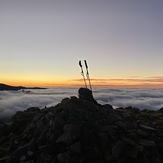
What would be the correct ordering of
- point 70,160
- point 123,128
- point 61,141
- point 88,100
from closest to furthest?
point 70,160
point 61,141
point 123,128
point 88,100

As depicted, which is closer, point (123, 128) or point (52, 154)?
point (52, 154)

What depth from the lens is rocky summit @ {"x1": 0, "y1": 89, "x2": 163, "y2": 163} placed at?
51.8ft

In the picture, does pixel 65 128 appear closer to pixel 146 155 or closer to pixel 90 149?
pixel 90 149

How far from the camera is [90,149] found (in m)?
16.1

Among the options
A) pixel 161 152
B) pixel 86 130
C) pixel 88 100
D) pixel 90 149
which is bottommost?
pixel 161 152

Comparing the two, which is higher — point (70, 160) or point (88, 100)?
point (88, 100)

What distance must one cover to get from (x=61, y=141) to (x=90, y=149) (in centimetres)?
223

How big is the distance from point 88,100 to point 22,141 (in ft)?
24.5

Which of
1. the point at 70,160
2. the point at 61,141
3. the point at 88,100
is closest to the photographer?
the point at 70,160

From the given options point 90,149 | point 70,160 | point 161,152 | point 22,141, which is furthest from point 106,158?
point 22,141

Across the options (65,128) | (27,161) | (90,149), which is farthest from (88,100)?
(27,161)

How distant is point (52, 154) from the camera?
1642cm

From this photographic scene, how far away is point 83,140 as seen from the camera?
16.8 meters

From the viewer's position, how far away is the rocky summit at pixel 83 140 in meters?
15.8
